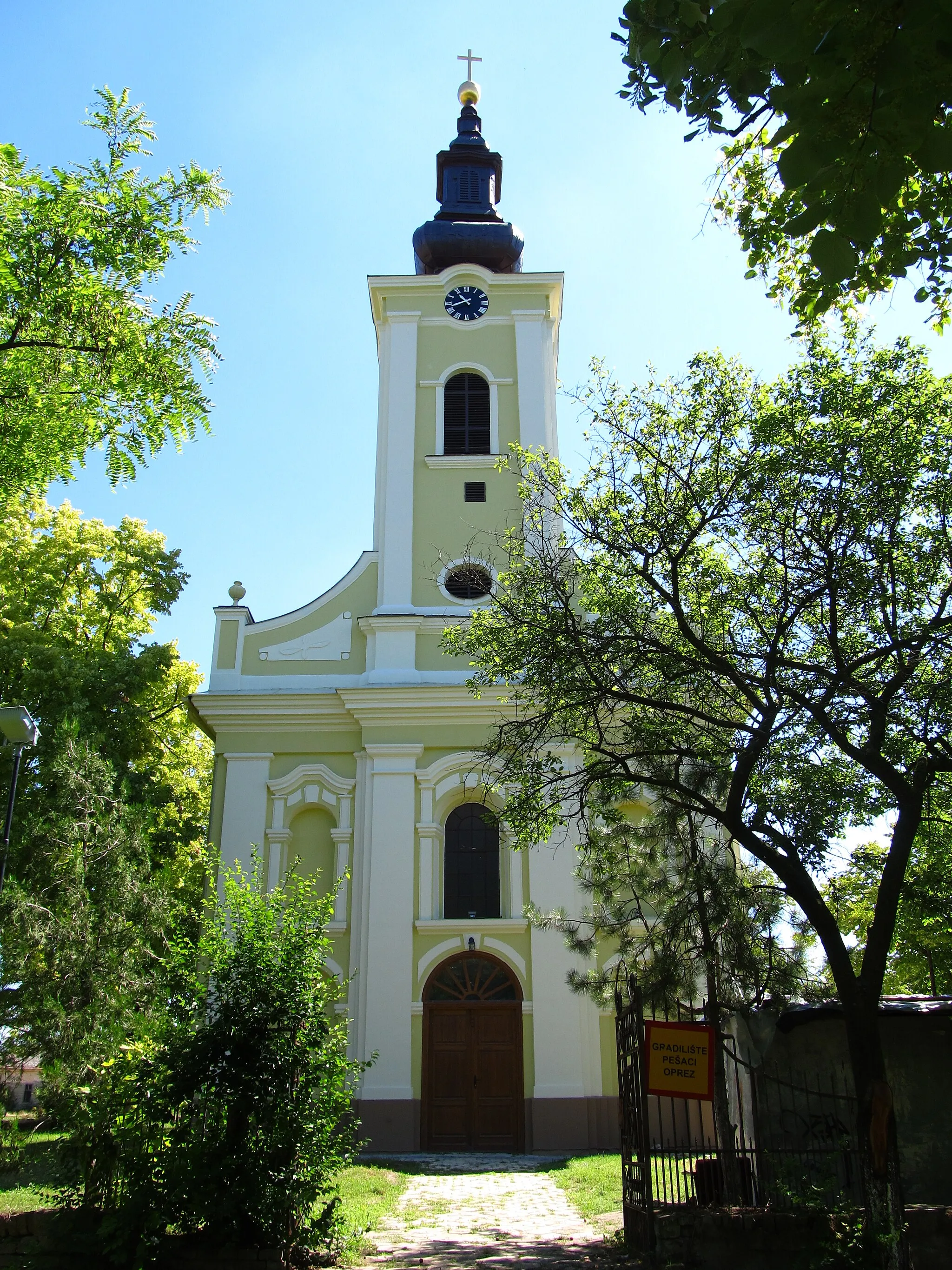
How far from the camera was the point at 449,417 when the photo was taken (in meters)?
23.7

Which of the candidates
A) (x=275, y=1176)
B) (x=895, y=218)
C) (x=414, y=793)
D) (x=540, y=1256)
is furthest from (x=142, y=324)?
(x=414, y=793)

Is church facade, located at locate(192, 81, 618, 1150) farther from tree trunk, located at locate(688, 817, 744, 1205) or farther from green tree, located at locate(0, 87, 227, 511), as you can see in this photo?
green tree, located at locate(0, 87, 227, 511)

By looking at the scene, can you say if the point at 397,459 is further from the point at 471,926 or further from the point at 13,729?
the point at 13,729

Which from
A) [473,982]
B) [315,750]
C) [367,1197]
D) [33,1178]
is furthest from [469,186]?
[33,1178]

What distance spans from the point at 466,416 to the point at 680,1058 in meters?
16.8

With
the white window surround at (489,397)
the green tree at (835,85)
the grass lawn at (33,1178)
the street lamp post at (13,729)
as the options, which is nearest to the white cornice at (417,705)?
the white window surround at (489,397)

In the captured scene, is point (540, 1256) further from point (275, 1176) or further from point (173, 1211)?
point (173, 1211)

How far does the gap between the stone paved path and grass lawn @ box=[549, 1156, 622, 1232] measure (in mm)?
140

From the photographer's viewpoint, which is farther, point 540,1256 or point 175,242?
point 540,1256

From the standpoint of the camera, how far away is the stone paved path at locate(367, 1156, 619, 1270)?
876cm

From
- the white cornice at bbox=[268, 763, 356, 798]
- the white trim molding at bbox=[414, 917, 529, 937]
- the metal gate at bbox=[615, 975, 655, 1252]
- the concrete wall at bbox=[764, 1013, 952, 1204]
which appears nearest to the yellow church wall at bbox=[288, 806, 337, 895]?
the white cornice at bbox=[268, 763, 356, 798]

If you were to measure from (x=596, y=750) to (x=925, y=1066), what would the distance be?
463cm

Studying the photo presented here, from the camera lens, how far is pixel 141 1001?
46.8ft

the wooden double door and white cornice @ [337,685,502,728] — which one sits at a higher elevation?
white cornice @ [337,685,502,728]
